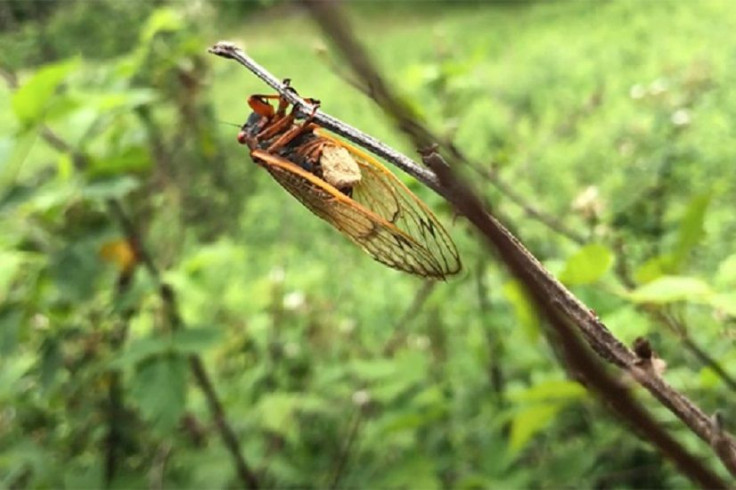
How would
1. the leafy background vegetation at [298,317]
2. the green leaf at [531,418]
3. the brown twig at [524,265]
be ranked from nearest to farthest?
the brown twig at [524,265]
the green leaf at [531,418]
the leafy background vegetation at [298,317]

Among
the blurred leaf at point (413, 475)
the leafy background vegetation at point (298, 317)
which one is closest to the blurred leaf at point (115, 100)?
the leafy background vegetation at point (298, 317)

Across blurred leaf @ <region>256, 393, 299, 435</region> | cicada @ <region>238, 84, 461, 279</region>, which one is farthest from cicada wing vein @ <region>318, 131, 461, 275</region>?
blurred leaf @ <region>256, 393, 299, 435</region>

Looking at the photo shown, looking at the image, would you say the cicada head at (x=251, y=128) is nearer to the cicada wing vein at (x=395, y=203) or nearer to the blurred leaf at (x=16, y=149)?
the cicada wing vein at (x=395, y=203)

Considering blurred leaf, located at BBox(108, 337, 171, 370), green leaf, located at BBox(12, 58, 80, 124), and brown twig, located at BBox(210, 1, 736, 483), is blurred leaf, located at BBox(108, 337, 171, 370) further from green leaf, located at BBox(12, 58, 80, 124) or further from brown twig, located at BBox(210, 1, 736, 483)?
brown twig, located at BBox(210, 1, 736, 483)

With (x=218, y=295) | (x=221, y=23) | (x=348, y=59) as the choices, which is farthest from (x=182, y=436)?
(x=348, y=59)

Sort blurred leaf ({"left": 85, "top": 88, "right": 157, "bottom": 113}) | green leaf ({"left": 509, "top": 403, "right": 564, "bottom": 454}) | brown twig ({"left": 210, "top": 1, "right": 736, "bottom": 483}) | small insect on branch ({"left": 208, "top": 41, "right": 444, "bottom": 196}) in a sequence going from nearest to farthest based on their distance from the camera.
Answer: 1. brown twig ({"left": 210, "top": 1, "right": 736, "bottom": 483})
2. small insect on branch ({"left": 208, "top": 41, "right": 444, "bottom": 196})
3. green leaf ({"left": 509, "top": 403, "right": 564, "bottom": 454})
4. blurred leaf ({"left": 85, "top": 88, "right": 157, "bottom": 113})

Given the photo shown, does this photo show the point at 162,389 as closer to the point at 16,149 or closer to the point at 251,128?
the point at 16,149

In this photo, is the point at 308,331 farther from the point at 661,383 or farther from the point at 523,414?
the point at 661,383
